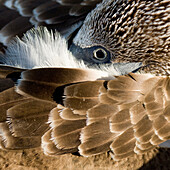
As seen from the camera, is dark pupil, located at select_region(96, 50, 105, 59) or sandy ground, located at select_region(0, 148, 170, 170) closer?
dark pupil, located at select_region(96, 50, 105, 59)

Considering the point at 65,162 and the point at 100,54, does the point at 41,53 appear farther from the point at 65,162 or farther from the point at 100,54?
the point at 65,162

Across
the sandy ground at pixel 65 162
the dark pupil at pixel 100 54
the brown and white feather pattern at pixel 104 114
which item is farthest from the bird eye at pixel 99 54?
the sandy ground at pixel 65 162

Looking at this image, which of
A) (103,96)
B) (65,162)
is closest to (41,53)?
(103,96)

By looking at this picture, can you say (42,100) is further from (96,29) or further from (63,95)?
(96,29)

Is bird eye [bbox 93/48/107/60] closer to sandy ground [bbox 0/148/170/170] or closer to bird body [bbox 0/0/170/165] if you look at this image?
bird body [bbox 0/0/170/165]

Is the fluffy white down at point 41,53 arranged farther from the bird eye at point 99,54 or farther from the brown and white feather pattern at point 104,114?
the brown and white feather pattern at point 104,114

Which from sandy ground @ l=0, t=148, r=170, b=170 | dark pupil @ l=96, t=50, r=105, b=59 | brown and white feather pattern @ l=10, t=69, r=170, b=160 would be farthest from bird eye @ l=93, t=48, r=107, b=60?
sandy ground @ l=0, t=148, r=170, b=170
